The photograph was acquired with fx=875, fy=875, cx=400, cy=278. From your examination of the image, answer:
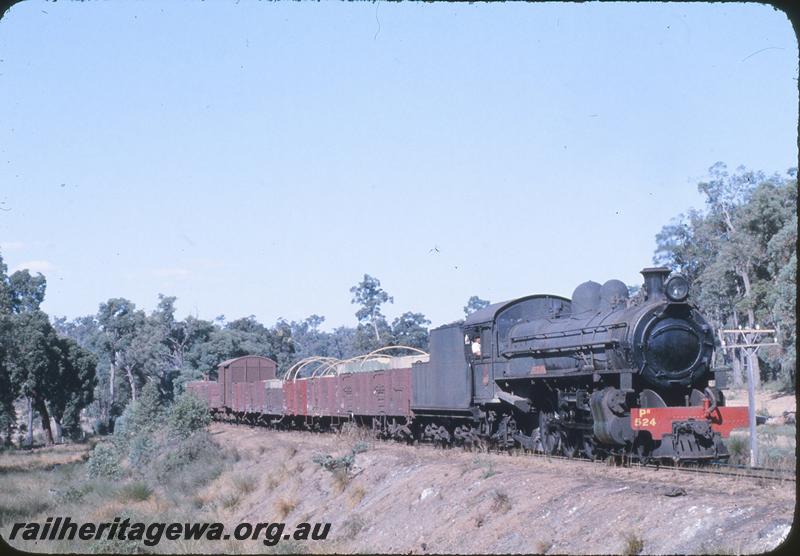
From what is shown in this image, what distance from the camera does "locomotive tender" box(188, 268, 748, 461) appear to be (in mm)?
16062

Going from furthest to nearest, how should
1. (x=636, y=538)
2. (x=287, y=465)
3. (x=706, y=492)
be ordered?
(x=287, y=465), (x=706, y=492), (x=636, y=538)

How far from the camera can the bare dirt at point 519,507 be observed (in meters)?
10.7

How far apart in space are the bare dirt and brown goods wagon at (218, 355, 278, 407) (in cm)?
2690

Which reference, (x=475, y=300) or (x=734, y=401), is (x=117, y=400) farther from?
(x=734, y=401)

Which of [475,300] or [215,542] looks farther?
[475,300]

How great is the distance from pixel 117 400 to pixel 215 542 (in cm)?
7940

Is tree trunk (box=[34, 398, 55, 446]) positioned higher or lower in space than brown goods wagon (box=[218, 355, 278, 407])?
lower

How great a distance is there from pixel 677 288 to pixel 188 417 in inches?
1201

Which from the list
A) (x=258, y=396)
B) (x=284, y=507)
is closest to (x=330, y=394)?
(x=258, y=396)

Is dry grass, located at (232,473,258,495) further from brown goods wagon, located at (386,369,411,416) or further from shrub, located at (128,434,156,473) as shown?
shrub, located at (128,434,156,473)

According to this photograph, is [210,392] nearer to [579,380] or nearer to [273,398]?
[273,398]

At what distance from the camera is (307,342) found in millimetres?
175625

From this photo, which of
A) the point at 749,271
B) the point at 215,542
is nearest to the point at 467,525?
the point at 215,542

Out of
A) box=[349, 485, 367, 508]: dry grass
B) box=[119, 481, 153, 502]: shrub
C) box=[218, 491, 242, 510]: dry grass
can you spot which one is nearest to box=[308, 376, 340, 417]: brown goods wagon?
box=[119, 481, 153, 502]: shrub
